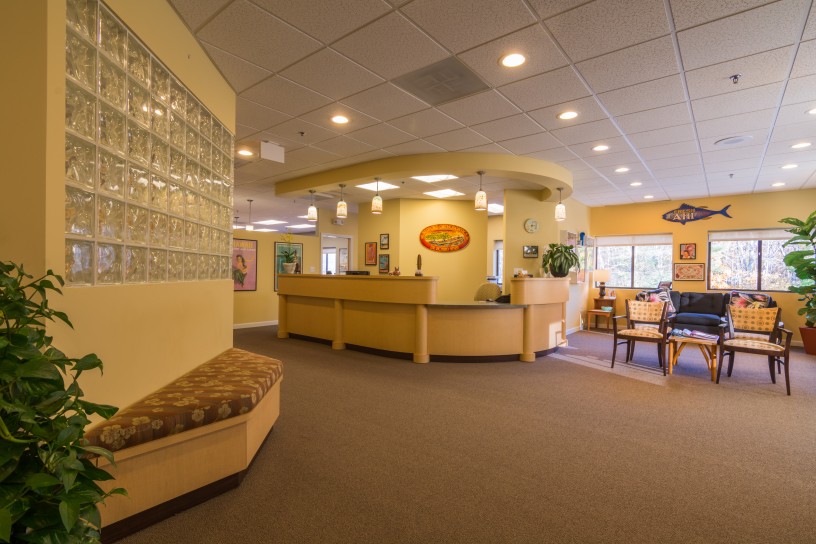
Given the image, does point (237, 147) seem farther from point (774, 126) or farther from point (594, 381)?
point (774, 126)

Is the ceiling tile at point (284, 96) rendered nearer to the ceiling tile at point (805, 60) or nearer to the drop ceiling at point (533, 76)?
the drop ceiling at point (533, 76)

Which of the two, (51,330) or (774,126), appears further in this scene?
(774,126)

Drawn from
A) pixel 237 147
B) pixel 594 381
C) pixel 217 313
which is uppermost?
pixel 237 147

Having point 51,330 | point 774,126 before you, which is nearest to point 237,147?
point 51,330

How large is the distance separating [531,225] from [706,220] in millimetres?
4207

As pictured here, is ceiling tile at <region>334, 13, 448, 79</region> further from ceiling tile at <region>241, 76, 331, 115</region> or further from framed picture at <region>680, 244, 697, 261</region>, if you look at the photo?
framed picture at <region>680, 244, 697, 261</region>

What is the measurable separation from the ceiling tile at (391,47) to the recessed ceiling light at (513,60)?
1.59 ft

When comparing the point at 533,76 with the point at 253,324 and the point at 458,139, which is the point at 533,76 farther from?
the point at 253,324

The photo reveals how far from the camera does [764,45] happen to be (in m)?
2.87

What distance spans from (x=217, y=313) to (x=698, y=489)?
3.55m

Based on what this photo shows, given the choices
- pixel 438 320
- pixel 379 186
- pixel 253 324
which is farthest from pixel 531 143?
pixel 253 324

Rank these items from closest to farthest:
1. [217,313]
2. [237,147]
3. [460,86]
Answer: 1. [217,313]
2. [460,86]
3. [237,147]

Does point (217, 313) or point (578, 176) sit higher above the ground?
point (578, 176)

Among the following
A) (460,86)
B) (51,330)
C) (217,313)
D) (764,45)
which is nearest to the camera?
(51,330)
